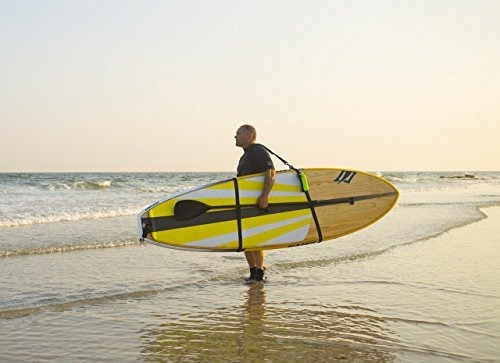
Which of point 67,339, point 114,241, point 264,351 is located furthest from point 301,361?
point 114,241

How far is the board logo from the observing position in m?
6.78

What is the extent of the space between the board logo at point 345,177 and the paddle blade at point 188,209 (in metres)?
1.57

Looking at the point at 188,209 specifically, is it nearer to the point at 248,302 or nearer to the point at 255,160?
the point at 255,160

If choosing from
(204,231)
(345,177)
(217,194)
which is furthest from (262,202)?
(345,177)

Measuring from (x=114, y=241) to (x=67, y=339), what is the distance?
5.49 meters

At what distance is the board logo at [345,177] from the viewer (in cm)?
678

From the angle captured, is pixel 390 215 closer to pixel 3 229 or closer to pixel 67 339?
pixel 3 229

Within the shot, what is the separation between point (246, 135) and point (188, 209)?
3.30 ft

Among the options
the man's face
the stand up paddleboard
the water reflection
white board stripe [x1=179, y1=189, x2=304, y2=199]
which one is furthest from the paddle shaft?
the water reflection

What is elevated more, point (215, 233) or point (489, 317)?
point (215, 233)

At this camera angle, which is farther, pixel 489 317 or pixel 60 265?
pixel 60 265

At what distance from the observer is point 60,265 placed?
7.32 metres

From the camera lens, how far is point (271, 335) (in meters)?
4.33

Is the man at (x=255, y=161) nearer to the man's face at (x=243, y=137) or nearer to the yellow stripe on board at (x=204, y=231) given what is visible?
the man's face at (x=243, y=137)
